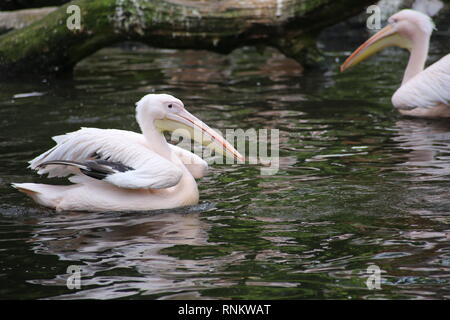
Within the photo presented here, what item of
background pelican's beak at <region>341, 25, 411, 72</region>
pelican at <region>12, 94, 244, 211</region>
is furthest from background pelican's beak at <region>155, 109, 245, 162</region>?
background pelican's beak at <region>341, 25, 411, 72</region>

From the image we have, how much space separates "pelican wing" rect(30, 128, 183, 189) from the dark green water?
25 cm

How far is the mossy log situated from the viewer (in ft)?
27.5

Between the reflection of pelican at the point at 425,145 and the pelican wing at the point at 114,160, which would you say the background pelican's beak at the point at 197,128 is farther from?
the reflection of pelican at the point at 425,145

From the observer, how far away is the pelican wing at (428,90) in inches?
269

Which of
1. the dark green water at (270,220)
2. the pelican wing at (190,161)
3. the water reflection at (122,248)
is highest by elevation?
the pelican wing at (190,161)

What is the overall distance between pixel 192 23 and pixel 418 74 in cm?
261

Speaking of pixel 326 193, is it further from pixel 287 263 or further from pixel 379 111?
pixel 379 111

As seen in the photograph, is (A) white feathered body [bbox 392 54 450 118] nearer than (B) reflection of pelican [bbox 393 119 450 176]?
No

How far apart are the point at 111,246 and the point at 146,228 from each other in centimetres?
35

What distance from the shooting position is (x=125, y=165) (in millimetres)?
4520

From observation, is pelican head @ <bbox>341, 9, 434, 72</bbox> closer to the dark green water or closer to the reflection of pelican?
the dark green water

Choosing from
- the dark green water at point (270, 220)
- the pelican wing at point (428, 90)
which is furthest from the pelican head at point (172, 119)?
the pelican wing at point (428, 90)

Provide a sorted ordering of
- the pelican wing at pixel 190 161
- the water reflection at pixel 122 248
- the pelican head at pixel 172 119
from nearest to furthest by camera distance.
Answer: the water reflection at pixel 122 248 < the pelican head at pixel 172 119 < the pelican wing at pixel 190 161

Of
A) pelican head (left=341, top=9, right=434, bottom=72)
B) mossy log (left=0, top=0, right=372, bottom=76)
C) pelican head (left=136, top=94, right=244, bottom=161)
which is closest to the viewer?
pelican head (left=136, top=94, right=244, bottom=161)
